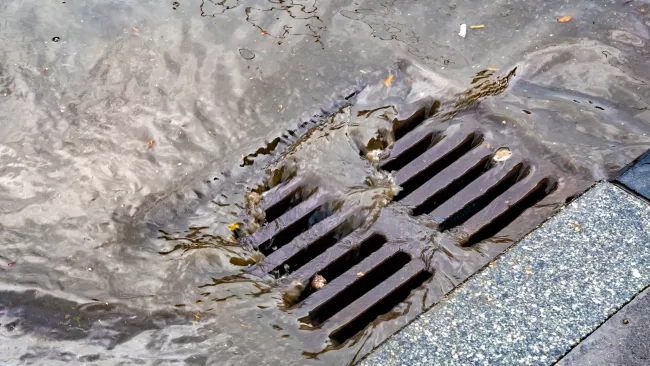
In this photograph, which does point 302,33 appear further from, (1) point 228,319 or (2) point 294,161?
(1) point 228,319

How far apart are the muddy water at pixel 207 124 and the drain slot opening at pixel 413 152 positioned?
10 centimetres

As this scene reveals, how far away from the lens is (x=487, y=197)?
109 inches

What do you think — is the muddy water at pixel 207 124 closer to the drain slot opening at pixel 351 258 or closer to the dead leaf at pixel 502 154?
the dead leaf at pixel 502 154

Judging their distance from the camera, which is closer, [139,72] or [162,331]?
[162,331]

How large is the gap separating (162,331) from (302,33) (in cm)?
177

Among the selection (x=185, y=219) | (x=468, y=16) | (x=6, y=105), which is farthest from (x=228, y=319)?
(x=468, y=16)

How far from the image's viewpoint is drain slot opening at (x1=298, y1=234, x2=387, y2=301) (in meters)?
2.56

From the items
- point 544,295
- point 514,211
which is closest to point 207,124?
point 514,211

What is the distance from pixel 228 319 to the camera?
236cm

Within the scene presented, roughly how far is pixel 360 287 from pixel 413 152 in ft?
2.57

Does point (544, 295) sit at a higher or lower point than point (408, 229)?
lower

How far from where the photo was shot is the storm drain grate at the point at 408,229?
2428 millimetres

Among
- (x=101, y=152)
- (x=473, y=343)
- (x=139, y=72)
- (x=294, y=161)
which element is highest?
(x=139, y=72)

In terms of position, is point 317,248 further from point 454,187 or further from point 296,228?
point 454,187
